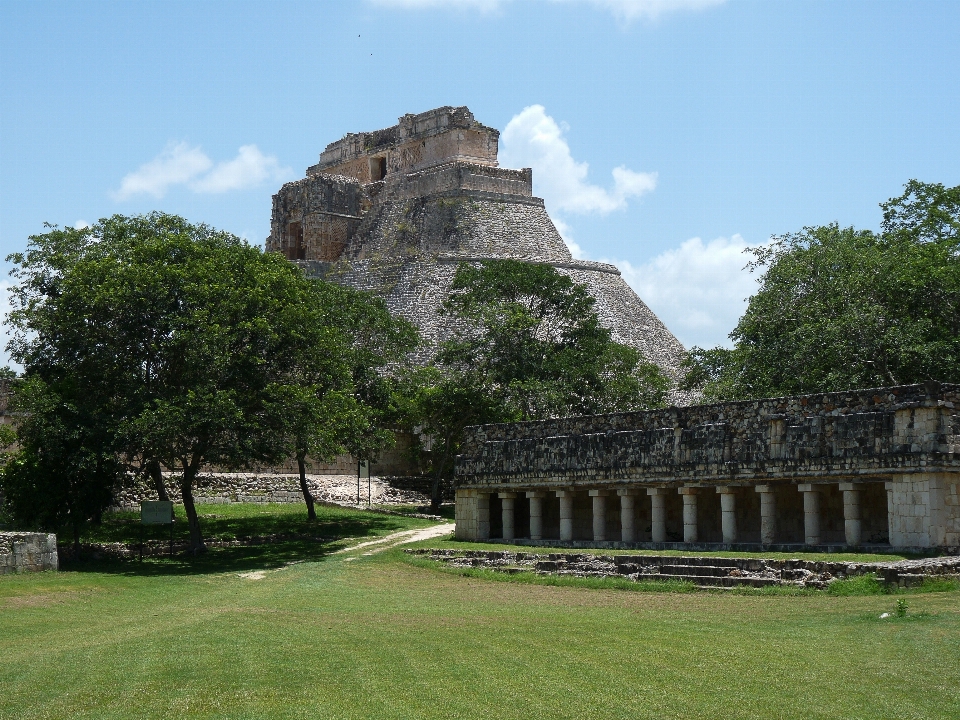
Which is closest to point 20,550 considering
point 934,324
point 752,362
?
point 752,362

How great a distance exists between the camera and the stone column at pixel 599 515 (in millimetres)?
24938

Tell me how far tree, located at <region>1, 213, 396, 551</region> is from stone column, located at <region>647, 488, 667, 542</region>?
8076mm

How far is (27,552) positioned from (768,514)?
13747mm

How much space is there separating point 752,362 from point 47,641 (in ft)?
76.7

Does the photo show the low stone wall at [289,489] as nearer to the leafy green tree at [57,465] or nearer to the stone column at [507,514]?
the leafy green tree at [57,465]

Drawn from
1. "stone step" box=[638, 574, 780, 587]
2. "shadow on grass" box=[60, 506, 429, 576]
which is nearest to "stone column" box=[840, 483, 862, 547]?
"stone step" box=[638, 574, 780, 587]

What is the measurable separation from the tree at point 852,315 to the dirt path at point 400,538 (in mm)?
A: 8723

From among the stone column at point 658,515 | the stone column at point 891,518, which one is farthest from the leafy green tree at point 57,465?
the stone column at point 891,518

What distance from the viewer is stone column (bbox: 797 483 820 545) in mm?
20484

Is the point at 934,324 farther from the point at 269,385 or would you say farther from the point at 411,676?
the point at 411,676

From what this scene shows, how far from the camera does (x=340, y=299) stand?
3941 cm

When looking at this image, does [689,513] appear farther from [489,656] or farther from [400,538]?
[489,656]

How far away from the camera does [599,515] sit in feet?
82.0

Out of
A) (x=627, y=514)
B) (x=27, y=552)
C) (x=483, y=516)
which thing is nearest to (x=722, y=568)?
(x=627, y=514)
